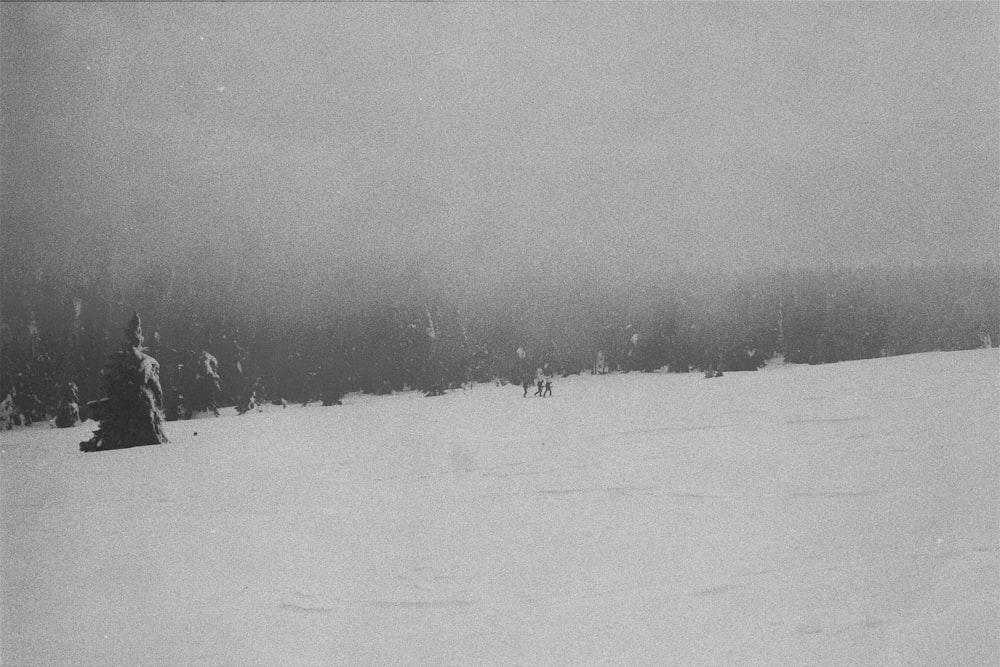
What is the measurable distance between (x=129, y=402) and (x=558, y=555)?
16295 mm

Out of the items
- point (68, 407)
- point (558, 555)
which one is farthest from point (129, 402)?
point (558, 555)

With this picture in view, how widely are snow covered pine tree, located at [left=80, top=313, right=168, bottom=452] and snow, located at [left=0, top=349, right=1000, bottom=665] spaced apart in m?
5.91

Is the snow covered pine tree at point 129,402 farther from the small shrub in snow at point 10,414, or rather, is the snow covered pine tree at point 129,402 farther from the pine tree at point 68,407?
the pine tree at point 68,407

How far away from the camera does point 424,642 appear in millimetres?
4148

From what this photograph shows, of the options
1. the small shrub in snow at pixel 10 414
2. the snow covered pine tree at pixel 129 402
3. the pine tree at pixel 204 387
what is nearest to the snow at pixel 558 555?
the snow covered pine tree at pixel 129 402

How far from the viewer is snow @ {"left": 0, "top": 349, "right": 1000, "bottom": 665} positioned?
3.99 meters

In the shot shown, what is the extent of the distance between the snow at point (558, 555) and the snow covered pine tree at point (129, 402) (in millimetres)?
5907

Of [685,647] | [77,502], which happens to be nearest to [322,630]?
[685,647]

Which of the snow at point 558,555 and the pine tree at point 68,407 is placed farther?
the pine tree at point 68,407

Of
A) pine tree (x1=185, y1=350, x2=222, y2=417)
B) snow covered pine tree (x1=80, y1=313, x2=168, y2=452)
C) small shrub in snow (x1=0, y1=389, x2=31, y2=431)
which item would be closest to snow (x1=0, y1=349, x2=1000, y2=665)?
snow covered pine tree (x1=80, y1=313, x2=168, y2=452)

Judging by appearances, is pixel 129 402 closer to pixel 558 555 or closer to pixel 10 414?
pixel 10 414

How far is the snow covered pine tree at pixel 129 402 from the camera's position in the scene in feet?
54.3

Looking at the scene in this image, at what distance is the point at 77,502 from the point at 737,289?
167 feet

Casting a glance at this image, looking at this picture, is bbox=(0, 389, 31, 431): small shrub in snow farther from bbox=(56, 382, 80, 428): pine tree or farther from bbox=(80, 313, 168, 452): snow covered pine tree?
bbox=(80, 313, 168, 452): snow covered pine tree
